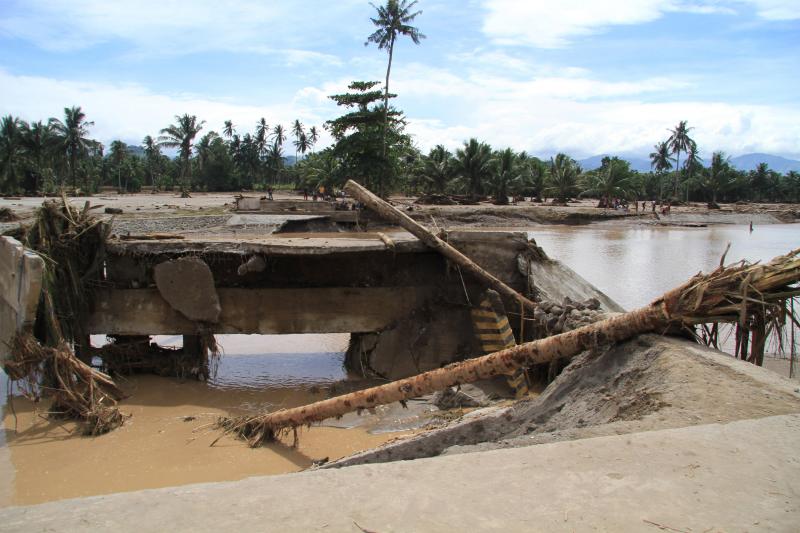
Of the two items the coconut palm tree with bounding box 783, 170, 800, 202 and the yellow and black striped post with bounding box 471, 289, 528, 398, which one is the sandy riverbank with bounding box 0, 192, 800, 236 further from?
the coconut palm tree with bounding box 783, 170, 800, 202

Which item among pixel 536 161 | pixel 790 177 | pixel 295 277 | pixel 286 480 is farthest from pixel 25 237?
pixel 790 177

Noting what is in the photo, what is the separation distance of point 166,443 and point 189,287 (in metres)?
2.47

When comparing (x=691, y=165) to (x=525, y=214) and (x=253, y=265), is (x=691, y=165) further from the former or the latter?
(x=253, y=265)

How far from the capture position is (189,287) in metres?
8.45

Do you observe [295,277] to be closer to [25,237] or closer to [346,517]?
[25,237]

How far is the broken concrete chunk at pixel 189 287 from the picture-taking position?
8.37 meters

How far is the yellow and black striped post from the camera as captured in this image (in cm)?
819

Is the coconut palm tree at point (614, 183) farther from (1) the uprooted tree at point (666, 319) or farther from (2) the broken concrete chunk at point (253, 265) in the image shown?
(1) the uprooted tree at point (666, 319)

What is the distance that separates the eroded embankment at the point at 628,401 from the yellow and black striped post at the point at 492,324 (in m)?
2.80

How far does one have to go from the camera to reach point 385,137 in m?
32.0

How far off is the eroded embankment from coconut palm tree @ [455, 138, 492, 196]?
142ft

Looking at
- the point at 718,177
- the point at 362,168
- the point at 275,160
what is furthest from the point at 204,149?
the point at 718,177

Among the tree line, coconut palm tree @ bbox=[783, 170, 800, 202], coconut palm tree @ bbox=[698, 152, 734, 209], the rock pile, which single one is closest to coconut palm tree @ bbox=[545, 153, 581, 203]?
the tree line

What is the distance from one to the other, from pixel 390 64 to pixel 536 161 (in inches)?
1140
